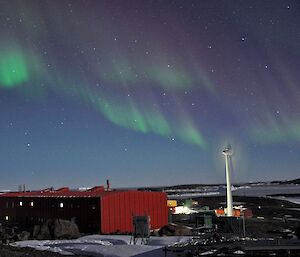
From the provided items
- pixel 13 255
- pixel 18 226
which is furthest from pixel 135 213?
pixel 13 255

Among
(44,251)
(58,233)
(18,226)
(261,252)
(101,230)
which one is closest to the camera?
(261,252)

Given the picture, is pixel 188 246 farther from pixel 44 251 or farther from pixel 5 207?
pixel 5 207

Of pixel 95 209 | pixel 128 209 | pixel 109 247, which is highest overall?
pixel 95 209

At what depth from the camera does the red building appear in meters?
38.0

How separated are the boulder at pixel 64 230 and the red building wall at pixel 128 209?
4.30 meters

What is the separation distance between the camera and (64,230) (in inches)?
1289

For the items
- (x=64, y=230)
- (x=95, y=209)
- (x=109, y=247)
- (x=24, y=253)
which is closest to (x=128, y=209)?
(x=95, y=209)

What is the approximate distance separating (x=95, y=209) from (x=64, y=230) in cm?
563

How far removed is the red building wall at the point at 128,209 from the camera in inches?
1496

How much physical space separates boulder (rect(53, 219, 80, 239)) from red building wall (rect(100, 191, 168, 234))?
14.1ft

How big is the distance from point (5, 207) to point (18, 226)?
231 inches

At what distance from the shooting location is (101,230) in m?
37.1

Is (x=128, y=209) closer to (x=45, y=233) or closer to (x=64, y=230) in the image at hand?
(x=64, y=230)

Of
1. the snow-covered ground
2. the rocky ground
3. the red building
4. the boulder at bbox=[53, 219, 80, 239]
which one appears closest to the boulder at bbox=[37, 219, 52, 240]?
the boulder at bbox=[53, 219, 80, 239]
